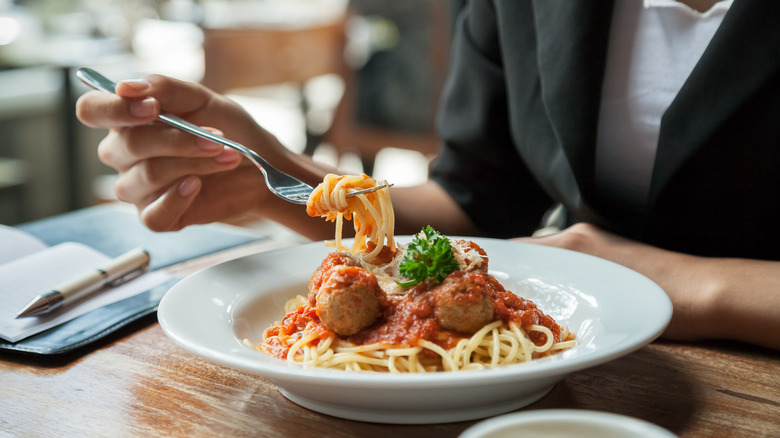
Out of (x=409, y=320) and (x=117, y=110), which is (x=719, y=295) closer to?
(x=409, y=320)

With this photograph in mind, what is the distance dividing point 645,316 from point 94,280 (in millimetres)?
1036

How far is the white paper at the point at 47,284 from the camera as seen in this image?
133 cm

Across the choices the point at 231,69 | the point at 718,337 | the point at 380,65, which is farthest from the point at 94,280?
the point at 380,65

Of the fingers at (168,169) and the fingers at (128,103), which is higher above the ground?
the fingers at (128,103)

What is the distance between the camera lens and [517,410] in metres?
0.99

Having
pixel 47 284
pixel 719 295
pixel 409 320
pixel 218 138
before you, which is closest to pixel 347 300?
pixel 409 320

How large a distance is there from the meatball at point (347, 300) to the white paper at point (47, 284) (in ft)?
1.86

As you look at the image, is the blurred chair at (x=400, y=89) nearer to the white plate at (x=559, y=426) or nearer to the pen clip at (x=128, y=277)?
the pen clip at (x=128, y=277)

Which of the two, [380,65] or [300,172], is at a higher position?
[300,172]

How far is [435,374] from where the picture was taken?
864mm

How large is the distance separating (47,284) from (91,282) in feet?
0.33

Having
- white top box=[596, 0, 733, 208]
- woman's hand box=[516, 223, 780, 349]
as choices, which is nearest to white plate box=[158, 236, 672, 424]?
woman's hand box=[516, 223, 780, 349]

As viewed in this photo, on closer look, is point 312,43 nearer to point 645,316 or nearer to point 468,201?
point 468,201

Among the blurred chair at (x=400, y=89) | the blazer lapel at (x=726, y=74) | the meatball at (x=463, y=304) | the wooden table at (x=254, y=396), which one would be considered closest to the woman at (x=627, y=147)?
the blazer lapel at (x=726, y=74)
